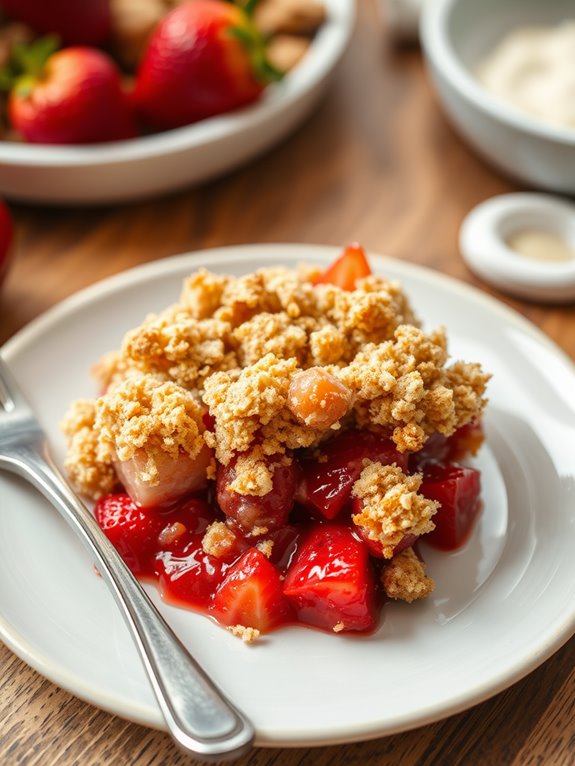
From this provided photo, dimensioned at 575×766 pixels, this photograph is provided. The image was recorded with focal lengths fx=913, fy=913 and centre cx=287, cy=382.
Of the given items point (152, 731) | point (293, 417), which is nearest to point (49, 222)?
point (293, 417)

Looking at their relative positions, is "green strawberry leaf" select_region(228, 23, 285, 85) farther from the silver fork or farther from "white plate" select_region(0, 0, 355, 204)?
the silver fork

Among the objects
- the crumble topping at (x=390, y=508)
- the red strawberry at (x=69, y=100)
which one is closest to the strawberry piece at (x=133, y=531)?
the crumble topping at (x=390, y=508)

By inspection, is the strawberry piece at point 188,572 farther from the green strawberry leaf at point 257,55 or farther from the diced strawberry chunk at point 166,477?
the green strawberry leaf at point 257,55

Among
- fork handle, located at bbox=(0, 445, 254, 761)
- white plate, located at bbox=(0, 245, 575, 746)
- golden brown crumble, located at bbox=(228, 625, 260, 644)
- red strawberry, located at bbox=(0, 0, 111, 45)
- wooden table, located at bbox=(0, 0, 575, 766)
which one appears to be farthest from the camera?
red strawberry, located at bbox=(0, 0, 111, 45)

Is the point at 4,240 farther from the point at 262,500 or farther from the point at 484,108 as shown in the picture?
the point at 484,108

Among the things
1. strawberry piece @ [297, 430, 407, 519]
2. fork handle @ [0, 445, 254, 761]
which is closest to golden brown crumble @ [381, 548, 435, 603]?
strawberry piece @ [297, 430, 407, 519]

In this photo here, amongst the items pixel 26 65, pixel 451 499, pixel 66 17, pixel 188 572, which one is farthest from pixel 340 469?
pixel 66 17

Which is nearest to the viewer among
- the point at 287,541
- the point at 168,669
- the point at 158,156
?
the point at 168,669

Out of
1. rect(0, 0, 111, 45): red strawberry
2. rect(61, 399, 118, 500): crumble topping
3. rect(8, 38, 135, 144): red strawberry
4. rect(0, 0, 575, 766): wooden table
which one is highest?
rect(0, 0, 111, 45): red strawberry
